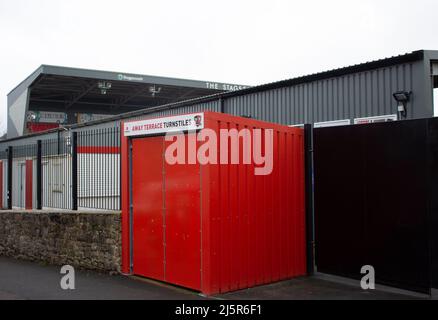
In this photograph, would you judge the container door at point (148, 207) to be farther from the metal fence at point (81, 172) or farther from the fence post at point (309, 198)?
the fence post at point (309, 198)

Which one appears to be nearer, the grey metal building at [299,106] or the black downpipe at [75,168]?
the grey metal building at [299,106]

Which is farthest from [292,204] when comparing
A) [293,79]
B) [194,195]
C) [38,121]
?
[38,121]

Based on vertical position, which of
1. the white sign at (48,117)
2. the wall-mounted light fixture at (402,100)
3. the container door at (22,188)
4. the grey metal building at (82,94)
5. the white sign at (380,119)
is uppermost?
the grey metal building at (82,94)

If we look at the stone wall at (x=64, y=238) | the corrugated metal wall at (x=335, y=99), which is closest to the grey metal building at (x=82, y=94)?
the stone wall at (x=64, y=238)

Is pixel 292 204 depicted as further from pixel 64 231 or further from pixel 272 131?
pixel 64 231

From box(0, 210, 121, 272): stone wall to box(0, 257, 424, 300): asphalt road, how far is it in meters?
0.59

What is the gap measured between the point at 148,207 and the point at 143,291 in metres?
1.47

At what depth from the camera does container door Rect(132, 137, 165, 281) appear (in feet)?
26.5

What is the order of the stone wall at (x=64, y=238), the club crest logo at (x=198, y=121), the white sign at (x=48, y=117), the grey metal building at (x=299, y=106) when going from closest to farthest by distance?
the club crest logo at (x=198, y=121) < the stone wall at (x=64, y=238) < the grey metal building at (x=299, y=106) < the white sign at (x=48, y=117)

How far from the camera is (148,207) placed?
8320mm

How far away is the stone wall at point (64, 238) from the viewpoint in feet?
30.3

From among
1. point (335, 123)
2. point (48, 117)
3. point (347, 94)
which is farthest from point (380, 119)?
point (48, 117)

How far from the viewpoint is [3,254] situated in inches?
502

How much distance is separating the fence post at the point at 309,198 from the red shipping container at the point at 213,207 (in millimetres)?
91
